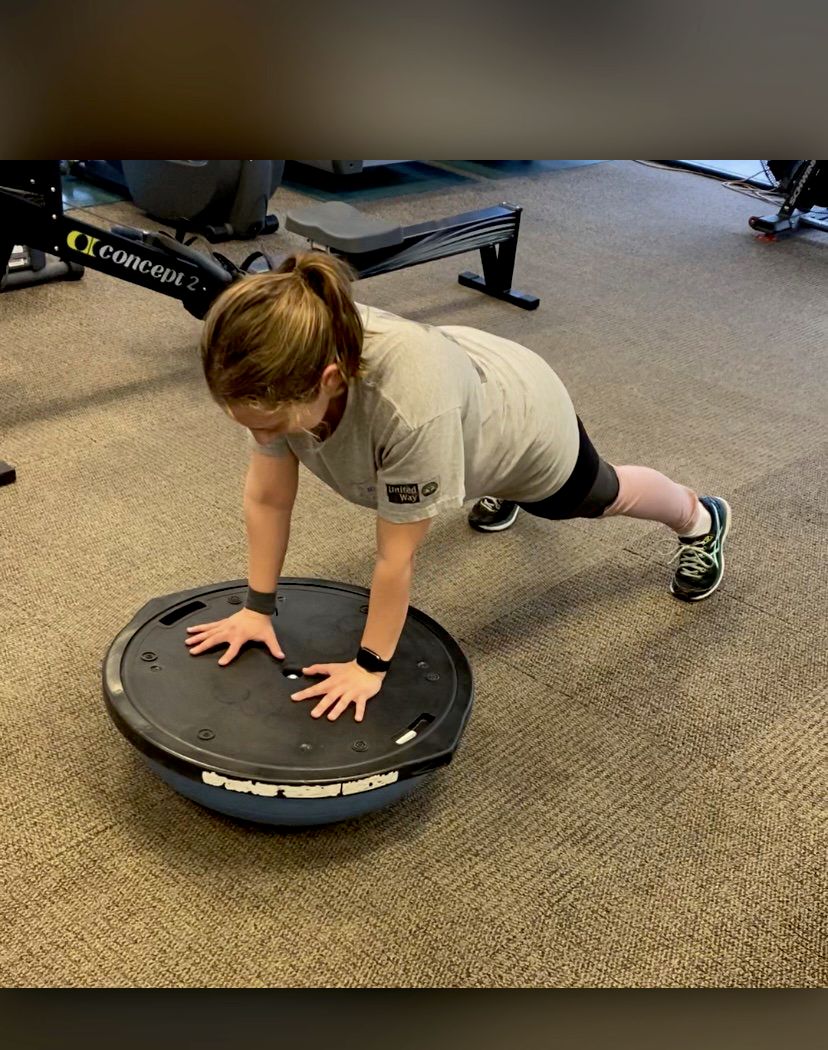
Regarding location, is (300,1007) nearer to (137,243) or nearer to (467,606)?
(467,606)

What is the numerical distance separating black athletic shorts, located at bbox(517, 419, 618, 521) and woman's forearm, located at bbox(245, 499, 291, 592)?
1.34ft

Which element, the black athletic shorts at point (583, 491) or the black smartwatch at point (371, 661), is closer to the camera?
the black smartwatch at point (371, 661)

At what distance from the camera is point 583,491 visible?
146cm

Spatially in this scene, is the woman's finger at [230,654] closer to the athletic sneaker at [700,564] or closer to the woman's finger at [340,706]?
the woman's finger at [340,706]

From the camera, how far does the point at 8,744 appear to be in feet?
4.24

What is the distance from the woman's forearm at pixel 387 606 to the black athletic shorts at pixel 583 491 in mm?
373

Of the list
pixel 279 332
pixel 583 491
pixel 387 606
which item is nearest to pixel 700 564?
pixel 583 491

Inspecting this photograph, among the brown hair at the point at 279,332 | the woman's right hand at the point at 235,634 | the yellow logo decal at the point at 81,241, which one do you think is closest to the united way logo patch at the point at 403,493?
the brown hair at the point at 279,332

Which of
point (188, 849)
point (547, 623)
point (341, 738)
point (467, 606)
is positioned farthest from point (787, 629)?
point (188, 849)

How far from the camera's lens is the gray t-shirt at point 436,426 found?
1.06 metres

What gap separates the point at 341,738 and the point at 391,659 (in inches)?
6.0

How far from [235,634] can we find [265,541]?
0.12 metres

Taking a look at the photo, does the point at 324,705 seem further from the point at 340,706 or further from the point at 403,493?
the point at 403,493

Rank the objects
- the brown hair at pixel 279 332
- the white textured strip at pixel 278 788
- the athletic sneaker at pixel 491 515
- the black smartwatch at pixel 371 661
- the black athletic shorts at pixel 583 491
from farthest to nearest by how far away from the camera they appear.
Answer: the athletic sneaker at pixel 491 515
the black athletic shorts at pixel 583 491
the black smartwatch at pixel 371 661
the white textured strip at pixel 278 788
the brown hair at pixel 279 332
